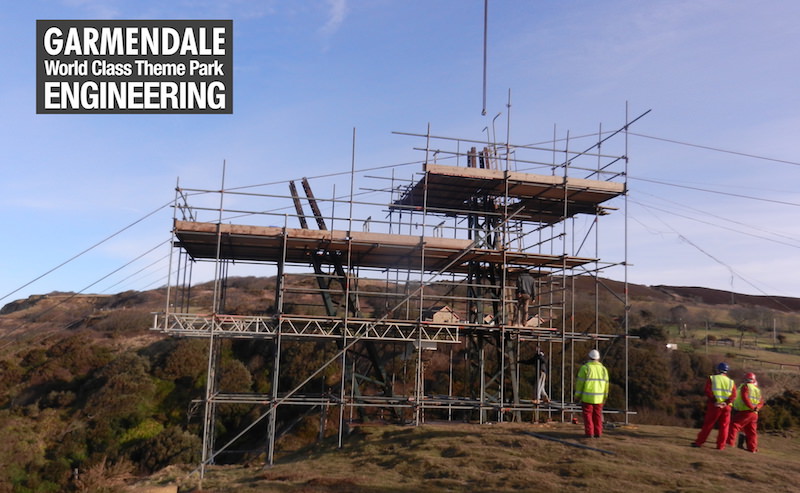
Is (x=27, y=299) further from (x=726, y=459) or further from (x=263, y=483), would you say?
(x=726, y=459)

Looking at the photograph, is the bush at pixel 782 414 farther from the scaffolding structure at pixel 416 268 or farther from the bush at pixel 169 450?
the bush at pixel 169 450

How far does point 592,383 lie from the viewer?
15.0 meters

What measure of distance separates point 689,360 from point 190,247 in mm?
30907

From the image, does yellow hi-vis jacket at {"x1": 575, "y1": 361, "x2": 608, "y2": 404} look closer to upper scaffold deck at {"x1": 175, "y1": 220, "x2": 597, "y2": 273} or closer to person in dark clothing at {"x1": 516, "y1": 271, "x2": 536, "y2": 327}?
upper scaffold deck at {"x1": 175, "y1": 220, "x2": 597, "y2": 273}

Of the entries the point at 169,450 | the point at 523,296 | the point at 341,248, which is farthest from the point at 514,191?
the point at 169,450

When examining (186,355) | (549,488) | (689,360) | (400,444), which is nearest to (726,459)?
(549,488)

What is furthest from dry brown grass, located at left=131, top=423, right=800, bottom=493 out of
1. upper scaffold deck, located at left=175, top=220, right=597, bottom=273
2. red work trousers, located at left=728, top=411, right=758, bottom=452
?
upper scaffold deck, located at left=175, top=220, right=597, bottom=273

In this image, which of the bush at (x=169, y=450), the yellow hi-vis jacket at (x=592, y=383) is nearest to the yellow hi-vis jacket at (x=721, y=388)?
the yellow hi-vis jacket at (x=592, y=383)

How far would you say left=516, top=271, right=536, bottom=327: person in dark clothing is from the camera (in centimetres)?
2359

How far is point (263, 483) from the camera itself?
1545 centimetres

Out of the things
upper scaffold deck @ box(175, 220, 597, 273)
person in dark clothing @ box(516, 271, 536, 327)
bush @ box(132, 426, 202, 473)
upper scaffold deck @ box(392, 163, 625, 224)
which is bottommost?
bush @ box(132, 426, 202, 473)

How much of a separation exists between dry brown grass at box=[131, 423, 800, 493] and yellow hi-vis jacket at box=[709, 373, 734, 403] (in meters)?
1.22

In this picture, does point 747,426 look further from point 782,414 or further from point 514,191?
point 514,191

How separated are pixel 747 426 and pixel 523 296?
366 inches
